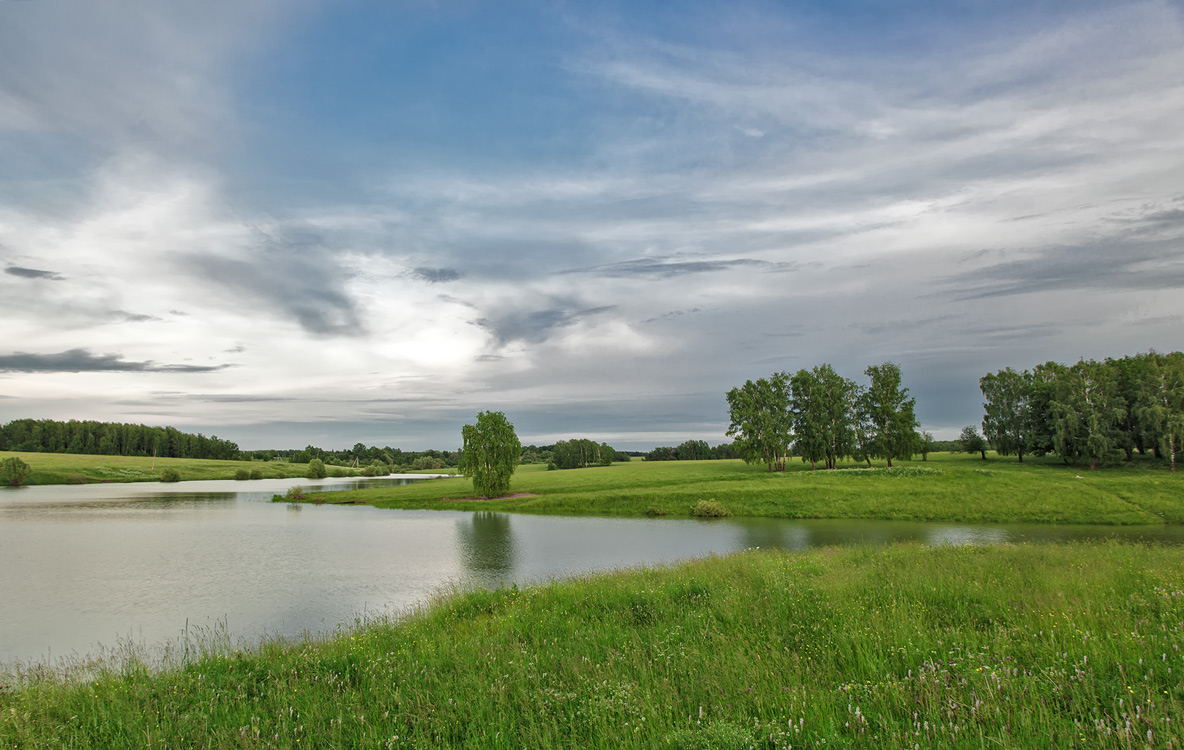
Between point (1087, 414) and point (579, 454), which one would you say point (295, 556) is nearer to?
point (1087, 414)

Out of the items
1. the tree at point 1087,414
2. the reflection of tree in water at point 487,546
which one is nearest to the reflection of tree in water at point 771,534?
the reflection of tree in water at point 487,546

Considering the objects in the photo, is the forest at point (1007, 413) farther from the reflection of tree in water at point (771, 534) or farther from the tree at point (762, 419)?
the reflection of tree in water at point (771, 534)

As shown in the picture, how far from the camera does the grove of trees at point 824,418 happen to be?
69.5 metres

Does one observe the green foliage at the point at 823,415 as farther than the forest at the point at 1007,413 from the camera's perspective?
Yes

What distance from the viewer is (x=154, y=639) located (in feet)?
51.0

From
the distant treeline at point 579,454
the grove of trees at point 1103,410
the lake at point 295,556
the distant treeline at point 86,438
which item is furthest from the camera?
the distant treeline at point 86,438

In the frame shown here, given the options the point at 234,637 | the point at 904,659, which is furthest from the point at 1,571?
the point at 904,659

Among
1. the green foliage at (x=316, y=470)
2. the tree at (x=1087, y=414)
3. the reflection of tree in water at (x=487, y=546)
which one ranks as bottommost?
the green foliage at (x=316, y=470)

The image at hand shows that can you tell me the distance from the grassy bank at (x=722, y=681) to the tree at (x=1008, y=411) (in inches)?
2859

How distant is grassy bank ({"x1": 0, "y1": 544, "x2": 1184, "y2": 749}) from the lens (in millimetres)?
4516

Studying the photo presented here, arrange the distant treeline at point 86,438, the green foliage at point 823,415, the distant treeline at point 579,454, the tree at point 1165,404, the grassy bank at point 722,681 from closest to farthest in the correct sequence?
the grassy bank at point 722,681 < the tree at point 1165,404 < the green foliage at point 823,415 < the distant treeline at point 579,454 < the distant treeline at point 86,438

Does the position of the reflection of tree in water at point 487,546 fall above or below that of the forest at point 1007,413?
below

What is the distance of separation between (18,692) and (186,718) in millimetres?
4978

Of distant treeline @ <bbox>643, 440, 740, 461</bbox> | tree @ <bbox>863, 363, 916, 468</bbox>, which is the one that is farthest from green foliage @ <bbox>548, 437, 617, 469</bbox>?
tree @ <bbox>863, 363, 916, 468</bbox>
